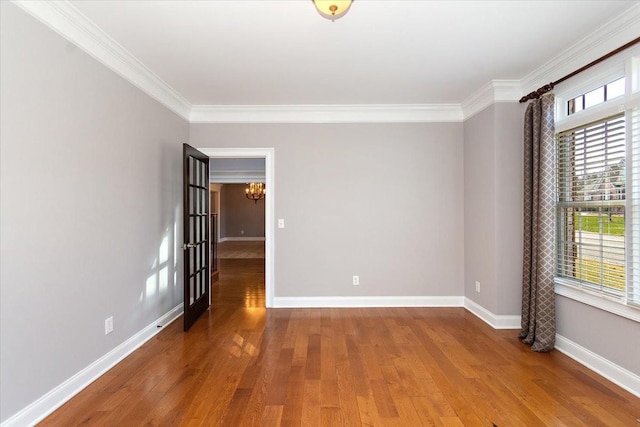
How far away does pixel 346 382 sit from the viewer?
249 cm

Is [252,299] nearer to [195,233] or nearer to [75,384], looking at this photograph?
[195,233]

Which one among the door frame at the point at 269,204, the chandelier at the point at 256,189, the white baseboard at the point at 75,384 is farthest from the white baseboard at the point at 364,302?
the chandelier at the point at 256,189

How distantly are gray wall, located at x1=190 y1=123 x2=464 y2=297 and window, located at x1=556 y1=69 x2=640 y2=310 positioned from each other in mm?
1417

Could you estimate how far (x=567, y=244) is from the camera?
3.06 m

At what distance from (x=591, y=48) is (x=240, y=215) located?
12936mm

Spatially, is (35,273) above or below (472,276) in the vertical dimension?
above

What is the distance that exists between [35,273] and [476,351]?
3.49 meters

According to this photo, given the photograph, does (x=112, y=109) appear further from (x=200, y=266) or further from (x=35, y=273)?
(x=200, y=266)

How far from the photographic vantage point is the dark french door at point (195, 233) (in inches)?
142

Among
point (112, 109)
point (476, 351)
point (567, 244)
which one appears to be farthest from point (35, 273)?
point (567, 244)

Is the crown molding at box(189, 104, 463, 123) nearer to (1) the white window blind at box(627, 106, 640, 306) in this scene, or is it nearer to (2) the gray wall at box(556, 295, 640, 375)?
(1) the white window blind at box(627, 106, 640, 306)

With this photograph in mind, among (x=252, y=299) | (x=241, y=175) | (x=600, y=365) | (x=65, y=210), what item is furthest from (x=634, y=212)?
(x=241, y=175)

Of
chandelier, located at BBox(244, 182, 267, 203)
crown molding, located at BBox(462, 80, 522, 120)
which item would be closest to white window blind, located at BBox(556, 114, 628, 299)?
crown molding, located at BBox(462, 80, 522, 120)

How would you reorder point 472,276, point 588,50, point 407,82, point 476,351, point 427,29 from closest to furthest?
point 427,29 < point 588,50 < point 476,351 < point 407,82 < point 472,276
